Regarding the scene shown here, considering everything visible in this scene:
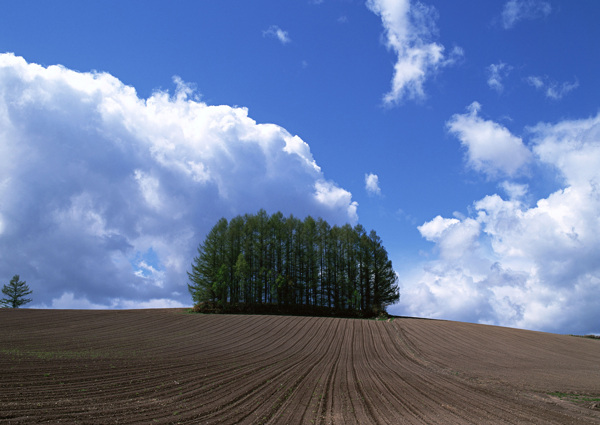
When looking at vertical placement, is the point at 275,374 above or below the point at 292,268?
below

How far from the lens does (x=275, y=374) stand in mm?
20750

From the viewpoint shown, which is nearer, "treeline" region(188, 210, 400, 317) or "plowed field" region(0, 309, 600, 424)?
"plowed field" region(0, 309, 600, 424)

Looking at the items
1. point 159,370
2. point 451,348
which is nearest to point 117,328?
point 159,370

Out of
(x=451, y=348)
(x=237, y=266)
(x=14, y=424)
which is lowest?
(x=451, y=348)

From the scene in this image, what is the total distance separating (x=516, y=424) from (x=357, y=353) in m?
19.3

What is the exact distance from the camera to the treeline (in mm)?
59219

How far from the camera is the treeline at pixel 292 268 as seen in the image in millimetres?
Result: 59219

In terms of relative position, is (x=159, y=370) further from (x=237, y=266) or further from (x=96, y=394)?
(x=237, y=266)

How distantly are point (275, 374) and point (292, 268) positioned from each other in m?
43.9

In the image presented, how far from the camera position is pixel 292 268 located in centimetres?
6469

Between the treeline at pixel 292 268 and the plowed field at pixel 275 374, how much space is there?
1586cm

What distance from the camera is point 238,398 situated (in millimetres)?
14742

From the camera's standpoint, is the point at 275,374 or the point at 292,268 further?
the point at 292,268

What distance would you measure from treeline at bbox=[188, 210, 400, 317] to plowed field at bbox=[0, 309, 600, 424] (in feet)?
52.0
